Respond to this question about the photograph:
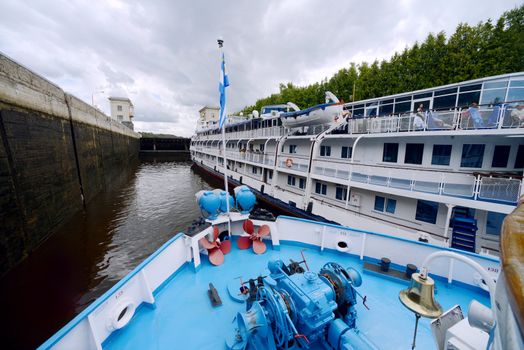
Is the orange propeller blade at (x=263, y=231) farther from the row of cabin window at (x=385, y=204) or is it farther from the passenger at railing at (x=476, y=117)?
the passenger at railing at (x=476, y=117)

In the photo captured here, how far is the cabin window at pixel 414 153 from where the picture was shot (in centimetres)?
1141

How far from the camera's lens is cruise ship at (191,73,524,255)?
8.62m

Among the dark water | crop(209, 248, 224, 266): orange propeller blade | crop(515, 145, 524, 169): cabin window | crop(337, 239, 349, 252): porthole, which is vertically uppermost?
crop(515, 145, 524, 169): cabin window

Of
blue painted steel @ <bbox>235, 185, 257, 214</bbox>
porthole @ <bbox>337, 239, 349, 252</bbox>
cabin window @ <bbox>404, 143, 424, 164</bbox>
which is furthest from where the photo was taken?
cabin window @ <bbox>404, 143, 424, 164</bbox>

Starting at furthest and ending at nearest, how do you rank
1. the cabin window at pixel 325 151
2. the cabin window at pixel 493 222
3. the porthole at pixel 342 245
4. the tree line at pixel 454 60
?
the tree line at pixel 454 60 < the cabin window at pixel 325 151 < the cabin window at pixel 493 222 < the porthole at pixel 342 245

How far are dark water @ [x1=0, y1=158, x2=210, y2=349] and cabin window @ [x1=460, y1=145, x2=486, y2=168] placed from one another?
17.3 meters

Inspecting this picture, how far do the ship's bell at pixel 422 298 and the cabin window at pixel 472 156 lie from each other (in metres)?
11.5

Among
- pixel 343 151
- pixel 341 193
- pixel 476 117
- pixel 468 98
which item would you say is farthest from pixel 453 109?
pixel 341 193

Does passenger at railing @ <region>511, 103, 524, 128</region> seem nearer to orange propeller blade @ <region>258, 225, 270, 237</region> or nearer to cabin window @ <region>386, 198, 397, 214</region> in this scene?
cabin window @ <region>386, 198, 397, 214</region>

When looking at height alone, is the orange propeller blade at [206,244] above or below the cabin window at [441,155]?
below

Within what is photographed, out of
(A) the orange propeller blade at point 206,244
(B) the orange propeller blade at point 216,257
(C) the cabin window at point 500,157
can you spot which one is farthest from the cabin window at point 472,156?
(A) the orange propeller blade at point 206,244

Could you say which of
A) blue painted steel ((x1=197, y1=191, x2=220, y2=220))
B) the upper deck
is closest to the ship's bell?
blue painted steel ((x1=197, y1=191, x2=220, y2=220))

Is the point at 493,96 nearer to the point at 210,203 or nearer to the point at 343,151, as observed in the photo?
the point at 343,151

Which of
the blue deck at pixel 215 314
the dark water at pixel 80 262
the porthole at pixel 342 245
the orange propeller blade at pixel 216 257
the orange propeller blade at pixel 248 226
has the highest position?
the orange propeller blade at pixel 248 226
